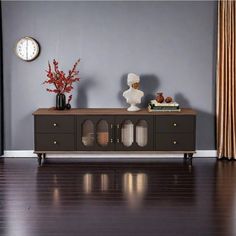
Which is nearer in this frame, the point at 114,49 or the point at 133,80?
the point at 133,80

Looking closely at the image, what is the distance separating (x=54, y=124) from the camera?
18.6 feet

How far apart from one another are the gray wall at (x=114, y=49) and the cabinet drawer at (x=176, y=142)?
48 centimetres

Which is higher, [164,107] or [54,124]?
[164,107]

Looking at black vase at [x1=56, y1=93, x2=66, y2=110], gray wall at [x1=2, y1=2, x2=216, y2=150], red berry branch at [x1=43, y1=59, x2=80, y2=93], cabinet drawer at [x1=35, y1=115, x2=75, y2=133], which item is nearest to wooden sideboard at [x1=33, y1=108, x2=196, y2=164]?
cabinet drawer at [x1=35, y1=115, x2=75, y2=133]

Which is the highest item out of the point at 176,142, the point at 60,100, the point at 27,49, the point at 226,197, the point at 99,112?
the point at 27,49

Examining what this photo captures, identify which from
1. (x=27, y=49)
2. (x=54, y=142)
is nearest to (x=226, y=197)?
(x=54, y=142)

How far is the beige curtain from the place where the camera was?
19.1 ft

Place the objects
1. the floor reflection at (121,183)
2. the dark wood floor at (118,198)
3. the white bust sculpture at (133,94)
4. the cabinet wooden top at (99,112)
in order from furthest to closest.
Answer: the white bust sculpture at (133,94)
the cabinet wooden top at (99,112)
the floor reflection at (121,183)
the dark wood floor at (118,198)

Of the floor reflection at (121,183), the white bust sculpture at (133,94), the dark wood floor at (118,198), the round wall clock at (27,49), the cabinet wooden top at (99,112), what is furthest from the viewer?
the round wall clock at (27,49)

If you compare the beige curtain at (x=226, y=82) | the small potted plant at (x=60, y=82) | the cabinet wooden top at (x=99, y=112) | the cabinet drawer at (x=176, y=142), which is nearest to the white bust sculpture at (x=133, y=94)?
the cabinet wooden top at (x=99, y=112)

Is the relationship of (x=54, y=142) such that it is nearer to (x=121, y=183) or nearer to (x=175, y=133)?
(x=121, y=183)

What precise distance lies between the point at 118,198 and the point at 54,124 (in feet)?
5.30

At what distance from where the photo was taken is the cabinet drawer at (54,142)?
5707 mm

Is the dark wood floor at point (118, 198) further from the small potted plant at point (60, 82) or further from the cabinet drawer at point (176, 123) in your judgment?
the small potted plant at point (60, 82)
